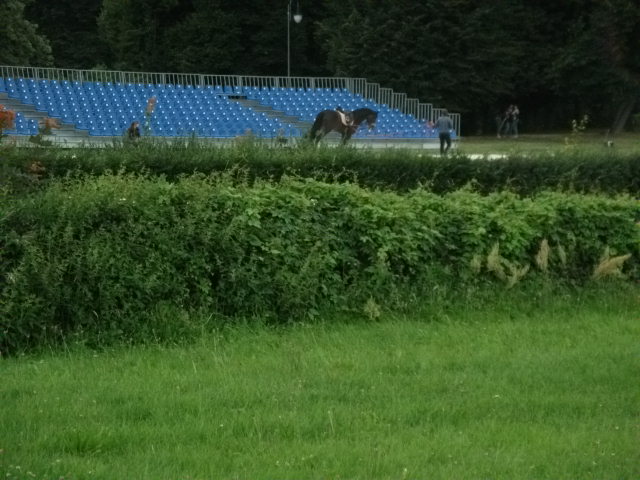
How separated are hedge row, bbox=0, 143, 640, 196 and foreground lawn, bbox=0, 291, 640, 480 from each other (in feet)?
15.5

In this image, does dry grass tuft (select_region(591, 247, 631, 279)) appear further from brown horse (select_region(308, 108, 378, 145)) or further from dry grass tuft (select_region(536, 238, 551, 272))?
brown horse (select_region(308, 108, 378, 145))

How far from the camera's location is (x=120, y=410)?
593cm

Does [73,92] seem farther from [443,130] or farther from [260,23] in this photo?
[260,23]

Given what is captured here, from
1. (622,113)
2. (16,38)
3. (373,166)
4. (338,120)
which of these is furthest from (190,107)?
(622,113)

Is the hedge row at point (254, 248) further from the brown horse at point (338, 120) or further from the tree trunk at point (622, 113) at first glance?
the tree trunk at point (622, 113)

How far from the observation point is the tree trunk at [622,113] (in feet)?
190

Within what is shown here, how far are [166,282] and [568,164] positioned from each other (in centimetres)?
858

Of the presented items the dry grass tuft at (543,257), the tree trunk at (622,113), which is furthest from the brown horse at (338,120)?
the tree trunk at (622,113)

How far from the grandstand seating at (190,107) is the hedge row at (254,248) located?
23142 millimetres

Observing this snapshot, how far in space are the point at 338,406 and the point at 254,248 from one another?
3.50 meters

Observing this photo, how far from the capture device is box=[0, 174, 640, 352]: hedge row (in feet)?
27.1

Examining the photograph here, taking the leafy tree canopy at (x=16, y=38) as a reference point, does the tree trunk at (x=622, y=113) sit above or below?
below

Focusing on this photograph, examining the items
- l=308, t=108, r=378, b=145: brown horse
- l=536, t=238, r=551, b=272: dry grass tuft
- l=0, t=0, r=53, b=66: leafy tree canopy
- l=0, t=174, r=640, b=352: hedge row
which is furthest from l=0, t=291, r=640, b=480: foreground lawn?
l=0, t=0, r=53, b=66: leafy tree canopy

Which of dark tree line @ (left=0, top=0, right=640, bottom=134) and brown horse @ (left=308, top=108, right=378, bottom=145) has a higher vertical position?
dark tree line @ (left=0, top=0, right=640, bottom=134)
